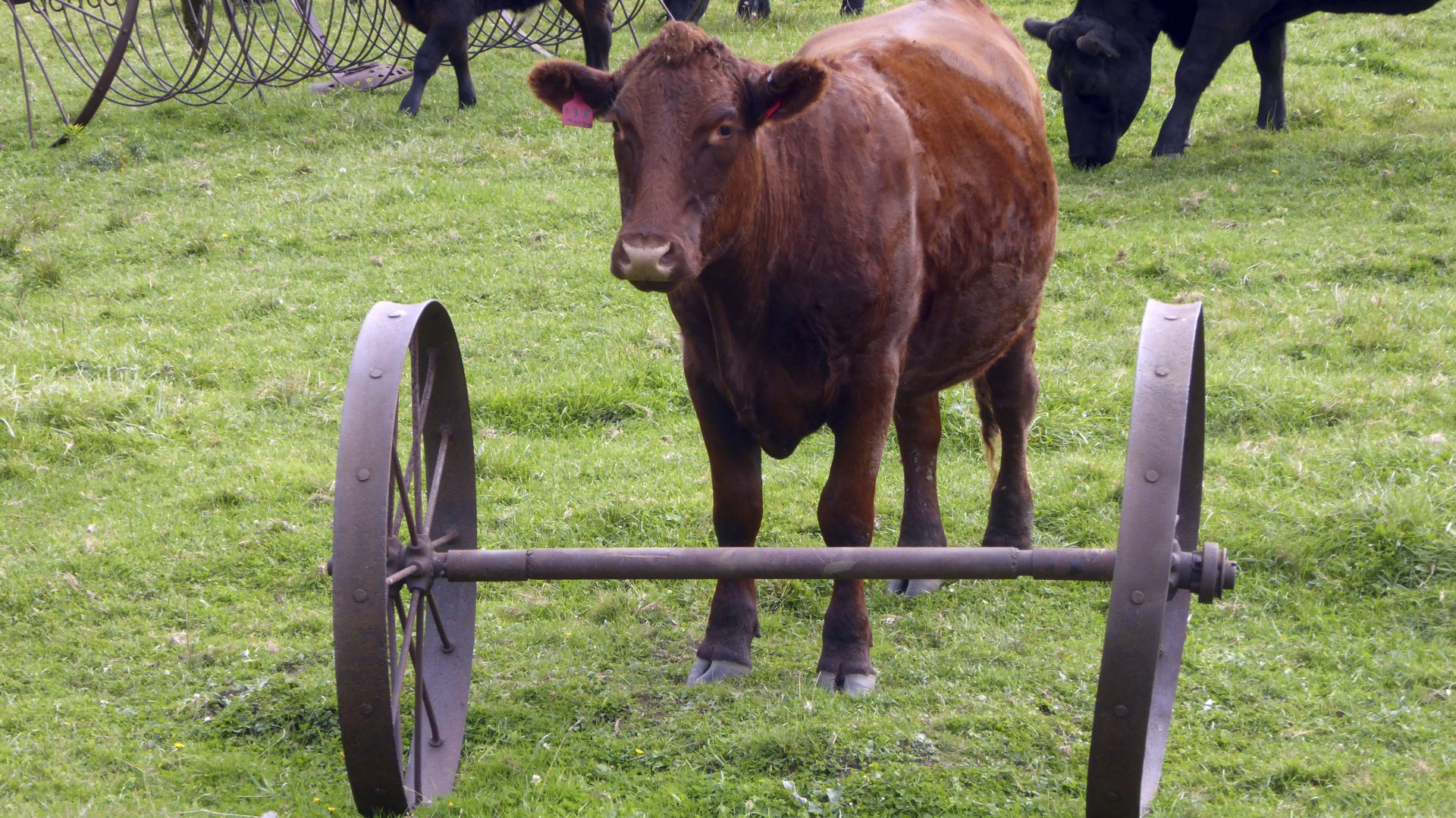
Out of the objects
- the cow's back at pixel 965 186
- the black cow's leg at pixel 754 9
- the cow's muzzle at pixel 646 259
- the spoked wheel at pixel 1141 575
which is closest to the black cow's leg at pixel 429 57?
the black cow's leg at pixel 754 9

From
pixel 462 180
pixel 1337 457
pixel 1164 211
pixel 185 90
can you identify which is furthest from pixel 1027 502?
pixel 185 90

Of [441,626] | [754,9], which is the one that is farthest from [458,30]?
[441,626]

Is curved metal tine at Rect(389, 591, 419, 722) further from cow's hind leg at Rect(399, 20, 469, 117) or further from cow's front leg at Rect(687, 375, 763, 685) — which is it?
cow's hind leg at Rect(399, 20, 469, 117)

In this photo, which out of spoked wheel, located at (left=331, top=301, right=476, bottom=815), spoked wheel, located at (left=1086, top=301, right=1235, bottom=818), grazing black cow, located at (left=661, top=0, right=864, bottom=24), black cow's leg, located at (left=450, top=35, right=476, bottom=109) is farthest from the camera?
grazing black cow, located at (left=661, top=0, right=864, bottom=24)

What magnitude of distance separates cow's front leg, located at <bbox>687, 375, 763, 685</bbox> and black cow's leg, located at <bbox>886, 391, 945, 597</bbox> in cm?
86

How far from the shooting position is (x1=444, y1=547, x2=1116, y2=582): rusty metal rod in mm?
3227

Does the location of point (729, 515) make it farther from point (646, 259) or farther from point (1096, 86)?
point (1096, 86)

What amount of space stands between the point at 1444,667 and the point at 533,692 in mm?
2800

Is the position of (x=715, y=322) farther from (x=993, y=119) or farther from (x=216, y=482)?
(x=216, y=482)

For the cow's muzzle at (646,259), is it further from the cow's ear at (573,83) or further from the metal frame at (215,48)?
the metal frame at (215,48)

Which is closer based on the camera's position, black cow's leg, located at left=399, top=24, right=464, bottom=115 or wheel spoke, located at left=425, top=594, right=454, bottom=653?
wheel spoke, located at left=425, top=594, right=454, bottom=653

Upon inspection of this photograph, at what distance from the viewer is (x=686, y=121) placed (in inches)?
137

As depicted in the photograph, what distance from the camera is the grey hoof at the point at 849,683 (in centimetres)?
410

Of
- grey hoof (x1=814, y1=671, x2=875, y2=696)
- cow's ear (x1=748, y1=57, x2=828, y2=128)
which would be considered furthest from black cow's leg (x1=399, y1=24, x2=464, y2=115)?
grey hoof (x1=814, y1=671, x2=875, y2=696)
